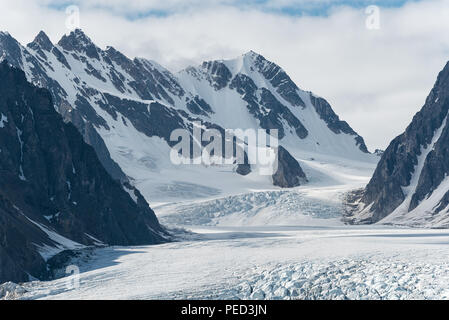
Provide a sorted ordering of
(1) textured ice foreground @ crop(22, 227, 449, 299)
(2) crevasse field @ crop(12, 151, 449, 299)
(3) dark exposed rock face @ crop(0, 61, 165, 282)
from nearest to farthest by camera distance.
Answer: (1) textured ice foreground @ crop(22, 227, 449, 299), (2) crevasse field @ crop(12, 151, 449, 299), (3) dark exposed rock face @ crop(0, 61, 165, 282)

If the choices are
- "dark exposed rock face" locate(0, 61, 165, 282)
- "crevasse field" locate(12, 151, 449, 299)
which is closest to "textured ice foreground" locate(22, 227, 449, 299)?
"crevasse field" locate(12, 151, 449, 299)

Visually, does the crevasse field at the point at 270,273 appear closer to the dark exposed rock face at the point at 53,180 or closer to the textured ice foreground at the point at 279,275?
the textured ice foreground at the point at 279,275

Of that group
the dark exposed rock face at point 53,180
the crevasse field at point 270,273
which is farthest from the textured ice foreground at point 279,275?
the dark exposed rock face at point 53,180

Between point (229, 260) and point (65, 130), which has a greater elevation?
point (65, 130)

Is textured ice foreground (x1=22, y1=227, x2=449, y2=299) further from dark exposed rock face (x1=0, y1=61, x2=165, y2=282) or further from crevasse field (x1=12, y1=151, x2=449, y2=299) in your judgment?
dark exposed rock face (x1=0, y1=61, x2=165, y2=282)
